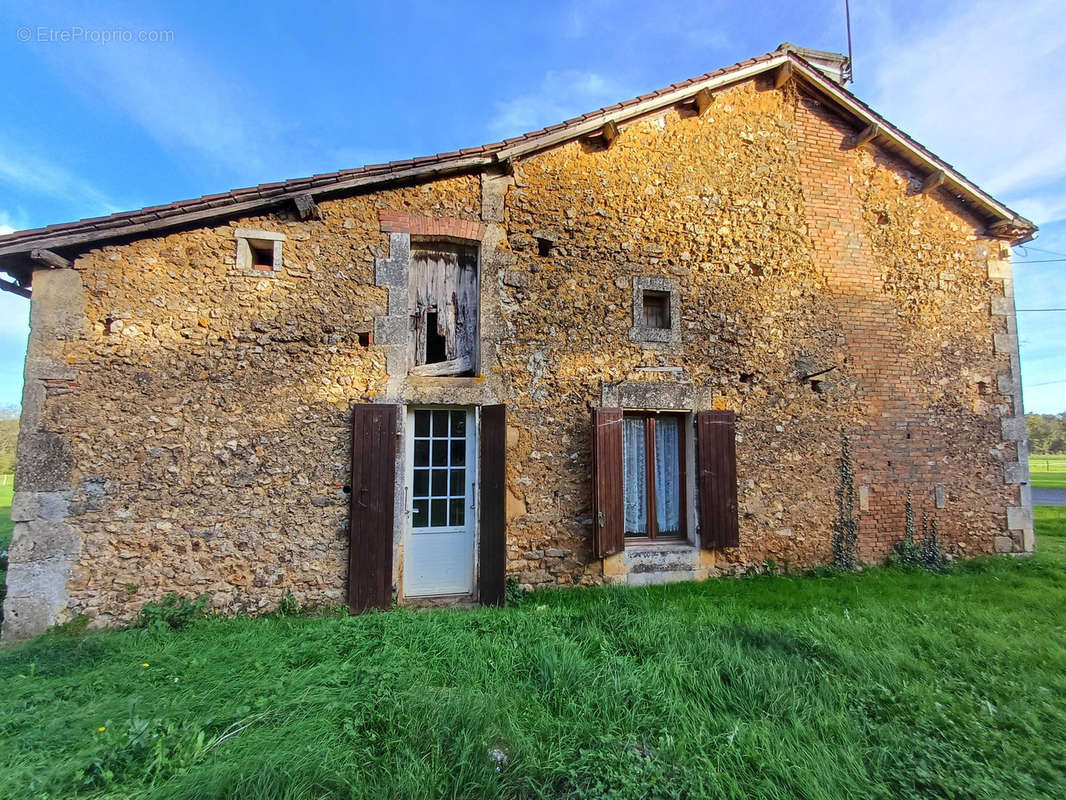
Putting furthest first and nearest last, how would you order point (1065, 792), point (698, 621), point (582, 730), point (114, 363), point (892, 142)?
point (892, 142), point (114, 363), point (698, 621), point (582, 730), point (1065, 792)

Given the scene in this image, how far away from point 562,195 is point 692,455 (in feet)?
11.5

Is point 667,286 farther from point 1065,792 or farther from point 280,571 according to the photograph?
point 280,571

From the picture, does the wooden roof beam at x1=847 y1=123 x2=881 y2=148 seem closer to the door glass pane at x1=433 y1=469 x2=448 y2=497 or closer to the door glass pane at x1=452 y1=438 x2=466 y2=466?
the door glass pane at x1=452 y1=438 x2=466 y2=466

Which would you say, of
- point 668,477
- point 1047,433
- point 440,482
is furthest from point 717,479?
point 1047,433

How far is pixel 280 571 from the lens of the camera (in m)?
4.44

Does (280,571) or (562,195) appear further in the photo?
(562,195)

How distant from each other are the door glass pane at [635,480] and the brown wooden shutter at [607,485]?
0.40m

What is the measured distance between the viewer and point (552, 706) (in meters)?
2.82

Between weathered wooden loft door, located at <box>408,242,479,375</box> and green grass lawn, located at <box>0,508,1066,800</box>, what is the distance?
2662mm

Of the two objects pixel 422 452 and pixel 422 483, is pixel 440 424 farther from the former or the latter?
pixel 422 483

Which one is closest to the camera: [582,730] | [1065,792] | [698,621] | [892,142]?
[1065,792]

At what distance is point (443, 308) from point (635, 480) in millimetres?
3078

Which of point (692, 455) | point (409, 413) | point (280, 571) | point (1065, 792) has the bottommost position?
point (1065, 792)

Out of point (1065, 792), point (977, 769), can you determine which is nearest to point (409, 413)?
point (977, 769)
